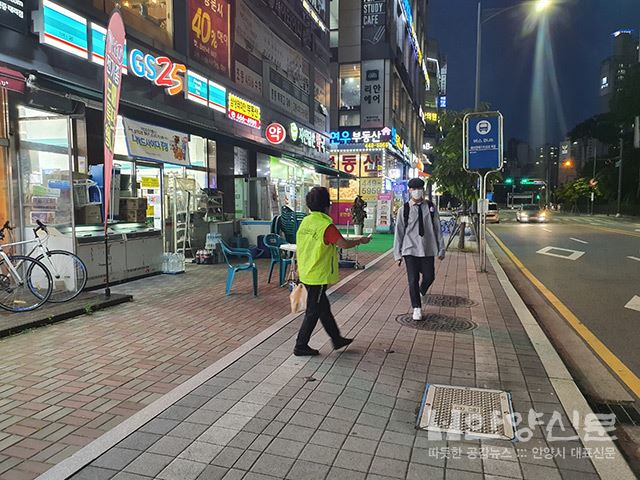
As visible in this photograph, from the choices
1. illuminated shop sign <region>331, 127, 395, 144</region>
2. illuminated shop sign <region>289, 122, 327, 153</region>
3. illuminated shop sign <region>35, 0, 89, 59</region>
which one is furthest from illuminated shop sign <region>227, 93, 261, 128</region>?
illuminated shop sign <region>331, 127, 395, 144</region>

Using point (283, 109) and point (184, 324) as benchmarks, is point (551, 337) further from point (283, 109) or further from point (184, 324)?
point (283, 109)

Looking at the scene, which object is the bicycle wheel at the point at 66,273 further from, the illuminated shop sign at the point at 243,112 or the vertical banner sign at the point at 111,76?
the illuminated shop sign at the point at 243,112

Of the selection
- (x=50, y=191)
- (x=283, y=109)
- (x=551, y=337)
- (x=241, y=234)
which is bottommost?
(x=551, y=337)

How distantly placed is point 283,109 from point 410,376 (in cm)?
1762

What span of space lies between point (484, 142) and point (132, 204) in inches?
320

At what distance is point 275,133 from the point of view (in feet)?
60.2

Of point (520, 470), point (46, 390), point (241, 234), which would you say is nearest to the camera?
point (520, 470)

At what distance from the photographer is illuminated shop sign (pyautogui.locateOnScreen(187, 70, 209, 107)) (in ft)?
43.1

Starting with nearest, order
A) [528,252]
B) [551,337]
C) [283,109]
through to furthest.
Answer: [551,337] < [528,252] < [283,109]

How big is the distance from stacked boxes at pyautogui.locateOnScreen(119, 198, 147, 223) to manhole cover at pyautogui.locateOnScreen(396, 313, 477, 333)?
6266 mm

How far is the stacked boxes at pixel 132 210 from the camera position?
32.5 ft

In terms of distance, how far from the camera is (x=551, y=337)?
244 inches

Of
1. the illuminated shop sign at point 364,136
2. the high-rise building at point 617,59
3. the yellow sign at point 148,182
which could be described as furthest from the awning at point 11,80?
the high-rise building at point 617,59

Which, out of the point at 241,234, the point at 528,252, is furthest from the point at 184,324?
the point at 528,252
